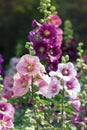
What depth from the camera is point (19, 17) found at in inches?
514

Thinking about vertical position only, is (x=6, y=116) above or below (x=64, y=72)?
below

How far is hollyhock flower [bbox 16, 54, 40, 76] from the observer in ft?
14.5

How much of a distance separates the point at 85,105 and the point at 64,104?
58 cm

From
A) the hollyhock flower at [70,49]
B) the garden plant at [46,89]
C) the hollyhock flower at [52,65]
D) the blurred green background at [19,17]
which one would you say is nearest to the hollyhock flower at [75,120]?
the garden plant at [46,89]

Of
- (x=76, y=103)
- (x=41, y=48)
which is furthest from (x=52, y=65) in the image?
(x=76, y=103)

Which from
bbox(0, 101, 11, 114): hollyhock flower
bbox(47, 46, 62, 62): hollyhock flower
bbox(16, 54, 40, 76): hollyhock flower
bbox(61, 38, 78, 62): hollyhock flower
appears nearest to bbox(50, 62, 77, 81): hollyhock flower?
bbox(16, 54, 40, 76): hollyhock flower

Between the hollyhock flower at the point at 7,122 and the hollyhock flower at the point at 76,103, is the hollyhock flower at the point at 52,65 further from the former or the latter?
the hollyhock flower at the point at 7,122

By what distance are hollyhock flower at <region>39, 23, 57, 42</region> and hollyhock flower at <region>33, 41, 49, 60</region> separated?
58mm

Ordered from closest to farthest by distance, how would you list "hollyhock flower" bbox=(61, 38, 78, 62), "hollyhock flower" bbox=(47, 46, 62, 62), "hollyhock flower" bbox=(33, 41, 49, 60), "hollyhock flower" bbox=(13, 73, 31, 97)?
"hollyhock flower" bbox=(13, 73, 31, 97)
"hollyhock flower" bbox=(33, 41, 49, 60)
"hollyhock flower" bbox=(47, 46, 62, 62)
"hollyhock flower" bbox=(61, 38, 78, 62)

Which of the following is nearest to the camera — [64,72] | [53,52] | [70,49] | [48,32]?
[64,72]

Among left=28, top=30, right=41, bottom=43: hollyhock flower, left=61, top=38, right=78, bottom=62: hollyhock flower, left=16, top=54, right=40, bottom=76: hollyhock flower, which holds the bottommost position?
left=16, top=54, right=40, bottom=76: hollyhock flower

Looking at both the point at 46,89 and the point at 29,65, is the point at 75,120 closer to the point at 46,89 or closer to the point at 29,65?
the point at 46,89

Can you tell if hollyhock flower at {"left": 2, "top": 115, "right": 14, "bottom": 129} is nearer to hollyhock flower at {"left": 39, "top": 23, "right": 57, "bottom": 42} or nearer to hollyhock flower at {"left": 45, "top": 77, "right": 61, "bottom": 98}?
hollyhock flower at {"left": 45, "top": 77, "right": 61, "bottom": 98}

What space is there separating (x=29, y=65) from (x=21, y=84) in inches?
7.6
